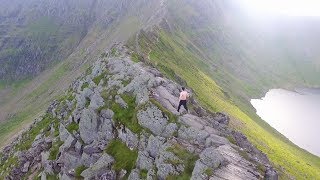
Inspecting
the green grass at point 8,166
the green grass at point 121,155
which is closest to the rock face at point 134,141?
the green grass at point 121,155

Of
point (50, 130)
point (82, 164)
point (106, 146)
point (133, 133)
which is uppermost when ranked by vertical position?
point (133, 133)

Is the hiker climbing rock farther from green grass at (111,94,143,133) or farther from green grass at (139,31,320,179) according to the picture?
green grass at (139,31,320,179)

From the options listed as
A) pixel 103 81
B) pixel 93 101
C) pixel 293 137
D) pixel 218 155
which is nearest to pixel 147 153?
pixel 218 155

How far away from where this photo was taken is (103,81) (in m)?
77.9

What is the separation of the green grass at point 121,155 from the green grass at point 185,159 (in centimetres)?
633

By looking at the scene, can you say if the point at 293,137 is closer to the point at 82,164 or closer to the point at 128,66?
the point at 128,66

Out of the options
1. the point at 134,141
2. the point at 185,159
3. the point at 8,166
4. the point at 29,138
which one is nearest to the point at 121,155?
the point at 134,141

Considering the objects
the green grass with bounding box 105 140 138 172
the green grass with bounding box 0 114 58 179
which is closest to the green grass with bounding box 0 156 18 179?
the green grass with bounding box 0 114 58 179

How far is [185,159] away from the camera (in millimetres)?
49594

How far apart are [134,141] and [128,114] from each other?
20.4ft

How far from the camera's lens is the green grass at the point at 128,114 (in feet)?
194

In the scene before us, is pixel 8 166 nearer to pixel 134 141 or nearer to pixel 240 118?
pixel 134 141

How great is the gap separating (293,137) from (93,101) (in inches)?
5179

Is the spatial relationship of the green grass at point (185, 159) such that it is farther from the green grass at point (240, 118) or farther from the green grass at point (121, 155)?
the green grass at point (240, 118)
